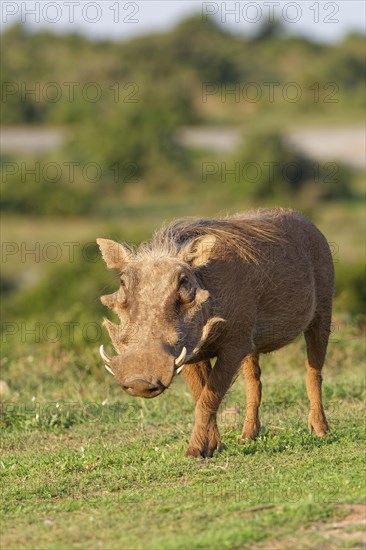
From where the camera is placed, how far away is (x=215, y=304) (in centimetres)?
735

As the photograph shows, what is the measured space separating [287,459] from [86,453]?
4.41 feet

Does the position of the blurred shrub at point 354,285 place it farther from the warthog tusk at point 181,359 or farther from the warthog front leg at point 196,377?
the warthog tusk at point 181,359

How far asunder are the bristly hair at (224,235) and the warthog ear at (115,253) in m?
0.09

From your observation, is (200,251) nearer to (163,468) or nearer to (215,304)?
(215,304)

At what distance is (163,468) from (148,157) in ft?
97.3

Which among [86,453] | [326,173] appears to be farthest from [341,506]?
[326,173]

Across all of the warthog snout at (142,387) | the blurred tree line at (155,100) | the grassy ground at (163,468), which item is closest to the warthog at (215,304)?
the warthog snout at (142,387)

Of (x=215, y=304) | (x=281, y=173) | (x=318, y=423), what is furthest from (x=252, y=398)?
(x=281, y=173)

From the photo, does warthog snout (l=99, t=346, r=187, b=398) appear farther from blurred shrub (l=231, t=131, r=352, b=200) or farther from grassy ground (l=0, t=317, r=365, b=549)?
blurred shrub (l=231, t=131, r=352, b=200)

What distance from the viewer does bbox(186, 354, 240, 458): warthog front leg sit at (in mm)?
7273

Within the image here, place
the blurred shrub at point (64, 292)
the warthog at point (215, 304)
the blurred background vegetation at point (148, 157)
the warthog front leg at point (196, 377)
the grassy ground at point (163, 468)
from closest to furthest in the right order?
the grassy ground at point (163, 468), the warthog at point (215, 304), the warthog front leg at point (196, 377), the blurred shrub at point (64, 292), the blurred background vegetation at point (148, 157)

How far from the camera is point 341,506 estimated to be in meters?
5.73

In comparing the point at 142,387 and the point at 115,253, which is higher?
the point at 115,253

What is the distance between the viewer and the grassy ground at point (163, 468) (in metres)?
5.52
